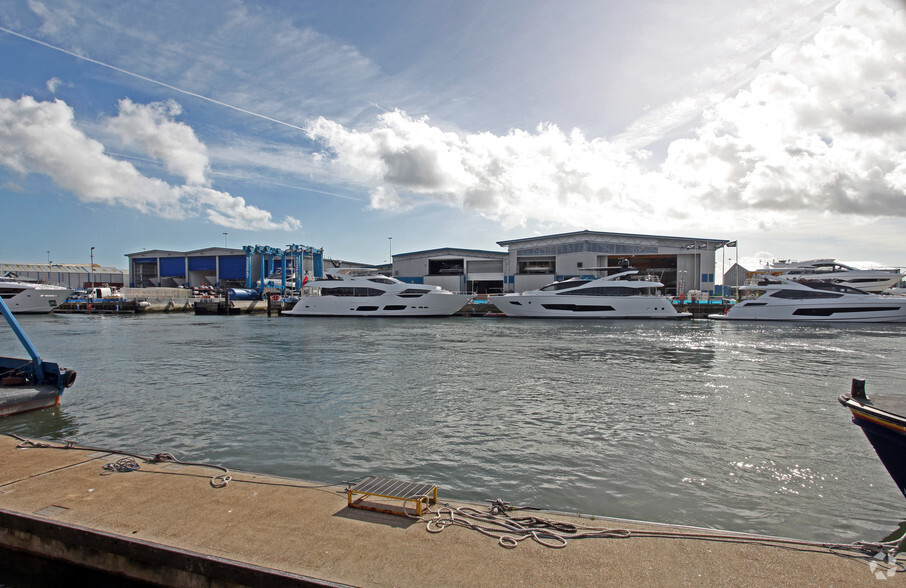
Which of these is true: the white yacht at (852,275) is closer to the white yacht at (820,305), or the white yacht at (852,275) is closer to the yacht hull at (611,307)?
the white yacht at (820,305)

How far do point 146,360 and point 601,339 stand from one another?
21014 mm

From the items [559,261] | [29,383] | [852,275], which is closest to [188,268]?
[559,261]

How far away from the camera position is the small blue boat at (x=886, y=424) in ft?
16.9

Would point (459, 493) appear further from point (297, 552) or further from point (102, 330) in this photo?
point (102, 330)

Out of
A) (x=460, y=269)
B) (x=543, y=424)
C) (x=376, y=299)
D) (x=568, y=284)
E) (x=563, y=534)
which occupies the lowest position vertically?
(x=543, y=424)

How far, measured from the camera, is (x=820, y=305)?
36.7 m

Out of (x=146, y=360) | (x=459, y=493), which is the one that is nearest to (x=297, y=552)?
(x=459, y=493)

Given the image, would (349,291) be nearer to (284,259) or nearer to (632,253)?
(284,259)

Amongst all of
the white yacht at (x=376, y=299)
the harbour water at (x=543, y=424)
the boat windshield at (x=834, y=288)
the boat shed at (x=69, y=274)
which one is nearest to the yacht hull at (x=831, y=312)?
the boat windshield at (x=834, y=288)

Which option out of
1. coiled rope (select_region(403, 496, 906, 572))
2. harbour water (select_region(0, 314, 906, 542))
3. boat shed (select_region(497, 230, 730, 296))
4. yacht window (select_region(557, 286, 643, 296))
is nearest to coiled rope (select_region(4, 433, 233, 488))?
harbour water (select_region(0, 314, 906, 542))

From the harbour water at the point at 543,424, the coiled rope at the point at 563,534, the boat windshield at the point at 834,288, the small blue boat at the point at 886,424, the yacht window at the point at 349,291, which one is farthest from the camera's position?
the yacht window at the point at 349,291

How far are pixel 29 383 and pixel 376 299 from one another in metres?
33.5

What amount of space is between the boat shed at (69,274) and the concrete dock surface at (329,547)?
103 metres

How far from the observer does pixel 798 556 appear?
11.8 feet
